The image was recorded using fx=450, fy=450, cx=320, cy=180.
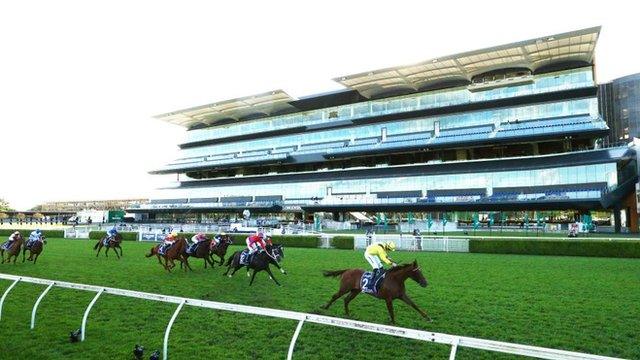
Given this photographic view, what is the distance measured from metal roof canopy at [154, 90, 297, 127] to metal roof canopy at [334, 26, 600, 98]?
1429cm

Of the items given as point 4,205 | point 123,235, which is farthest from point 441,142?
point 4,205

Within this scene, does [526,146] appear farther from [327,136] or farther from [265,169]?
[265,169]

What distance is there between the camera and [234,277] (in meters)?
14.2

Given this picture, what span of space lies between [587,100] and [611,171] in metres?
9.08

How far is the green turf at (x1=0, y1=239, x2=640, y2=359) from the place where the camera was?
6544mm

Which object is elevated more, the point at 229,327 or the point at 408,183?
the point at 408,183

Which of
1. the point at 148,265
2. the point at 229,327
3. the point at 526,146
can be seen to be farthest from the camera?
the point at 526,146

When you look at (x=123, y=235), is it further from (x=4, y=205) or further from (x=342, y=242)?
(x=4, y=205)

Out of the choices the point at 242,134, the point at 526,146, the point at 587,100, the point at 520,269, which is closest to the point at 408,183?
the point at 526,146

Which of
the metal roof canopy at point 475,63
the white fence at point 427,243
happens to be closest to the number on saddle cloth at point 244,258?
the white fence at point 427,243

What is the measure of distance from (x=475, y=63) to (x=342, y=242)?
36.5 meters

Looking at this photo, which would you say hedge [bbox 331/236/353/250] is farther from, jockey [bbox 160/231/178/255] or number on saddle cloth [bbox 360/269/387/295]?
number on saddle cloth [bbox 360/269/387/295]

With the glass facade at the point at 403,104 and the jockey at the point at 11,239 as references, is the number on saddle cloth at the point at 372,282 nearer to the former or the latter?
the jockey at the point at 11,239

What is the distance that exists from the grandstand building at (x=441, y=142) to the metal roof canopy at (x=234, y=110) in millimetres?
341
